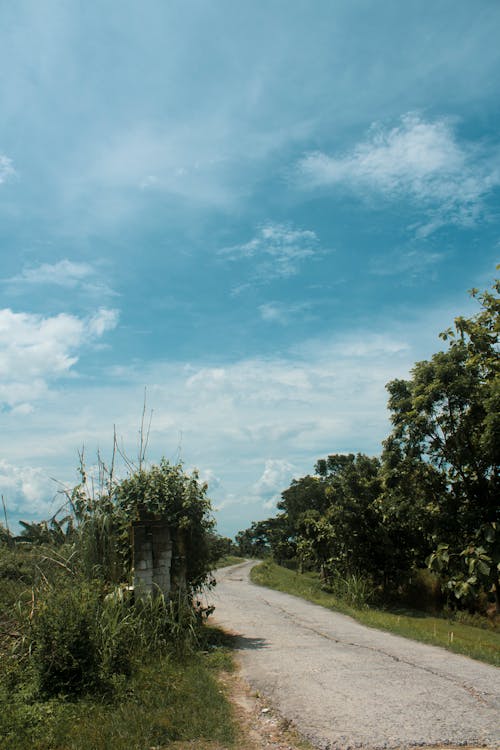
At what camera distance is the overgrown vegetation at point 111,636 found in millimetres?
5160

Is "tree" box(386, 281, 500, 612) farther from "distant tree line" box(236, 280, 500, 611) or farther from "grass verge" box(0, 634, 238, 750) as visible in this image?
"grass verge" box(0, 634, 238, 750)

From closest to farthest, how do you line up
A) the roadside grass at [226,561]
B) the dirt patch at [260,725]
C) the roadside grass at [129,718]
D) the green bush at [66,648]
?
1. the roadside grass at [129,718]
2. the dirt patch at [260,725]
3. the green bush at [66,648]
4. the roadside grass at [226,561]

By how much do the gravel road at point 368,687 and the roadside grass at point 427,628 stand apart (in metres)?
A: 0.46

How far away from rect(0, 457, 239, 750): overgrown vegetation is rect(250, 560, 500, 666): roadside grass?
4141mm

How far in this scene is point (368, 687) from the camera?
6469 millimetres

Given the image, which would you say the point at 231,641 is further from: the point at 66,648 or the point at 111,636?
the point at 66,648

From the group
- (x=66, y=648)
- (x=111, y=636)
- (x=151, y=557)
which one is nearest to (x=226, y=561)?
(x=151, y=557)

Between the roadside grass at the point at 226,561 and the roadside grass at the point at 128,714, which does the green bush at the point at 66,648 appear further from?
the roadside grass at the point at 226,561

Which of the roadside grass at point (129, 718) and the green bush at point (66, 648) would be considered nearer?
the roadside grass at point (129, 718)

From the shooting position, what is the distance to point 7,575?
40.1 ft

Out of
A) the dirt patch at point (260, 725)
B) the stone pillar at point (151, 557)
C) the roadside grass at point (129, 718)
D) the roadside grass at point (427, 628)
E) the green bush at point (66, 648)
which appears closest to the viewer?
the roadside grass at point (129, 718)

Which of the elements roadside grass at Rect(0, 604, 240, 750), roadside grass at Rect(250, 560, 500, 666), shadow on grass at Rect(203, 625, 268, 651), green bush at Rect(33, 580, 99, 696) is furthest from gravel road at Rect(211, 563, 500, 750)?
green bush at Rect(33, 580, 99, 696)

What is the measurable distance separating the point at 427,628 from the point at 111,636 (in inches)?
367

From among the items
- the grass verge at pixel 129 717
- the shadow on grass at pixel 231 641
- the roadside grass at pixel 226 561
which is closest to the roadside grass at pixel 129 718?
the grass verge at pixel 129 717
